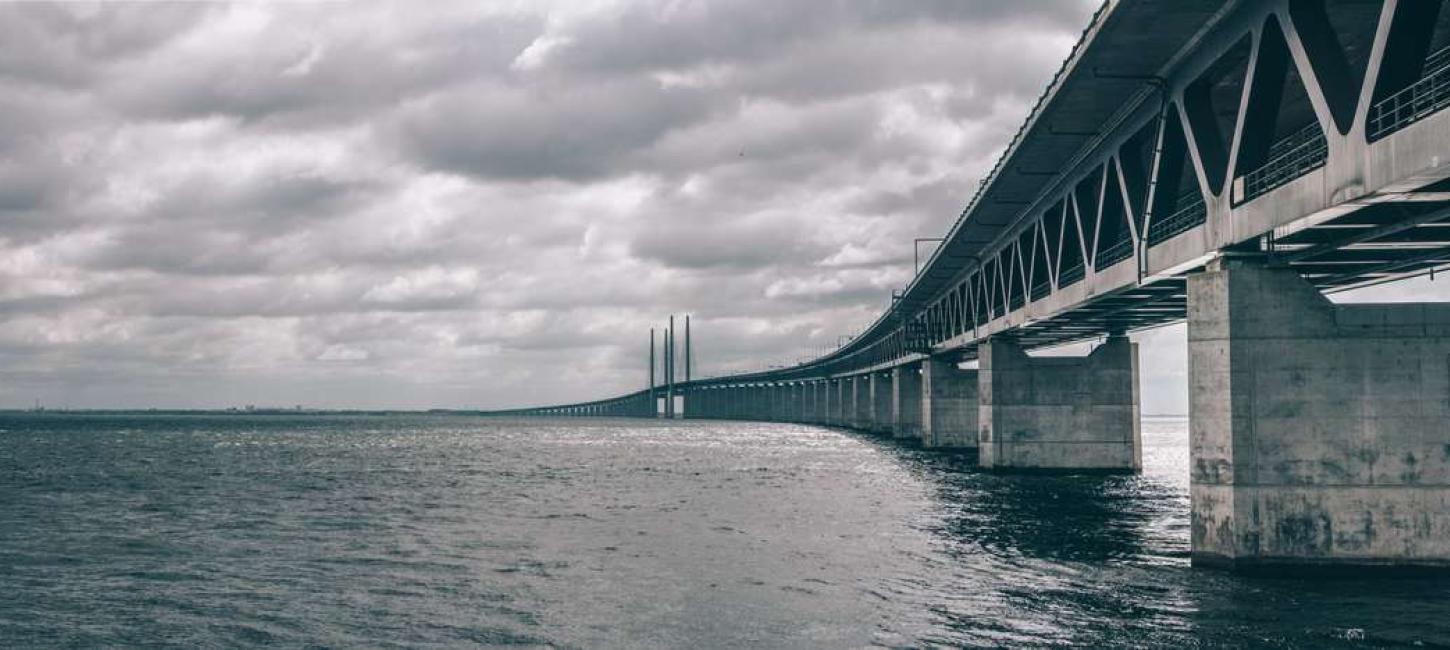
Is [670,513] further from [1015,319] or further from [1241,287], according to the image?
[1241,287]

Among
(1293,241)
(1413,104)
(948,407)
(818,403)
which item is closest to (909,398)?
(948,407)

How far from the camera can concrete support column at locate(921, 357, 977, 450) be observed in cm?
8569

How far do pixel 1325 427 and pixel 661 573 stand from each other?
14.7 metres

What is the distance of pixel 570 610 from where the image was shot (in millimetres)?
23062

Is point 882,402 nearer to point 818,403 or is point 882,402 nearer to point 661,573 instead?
point 818,403

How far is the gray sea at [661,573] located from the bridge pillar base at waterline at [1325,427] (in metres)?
0.91

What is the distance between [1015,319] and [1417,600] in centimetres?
3104

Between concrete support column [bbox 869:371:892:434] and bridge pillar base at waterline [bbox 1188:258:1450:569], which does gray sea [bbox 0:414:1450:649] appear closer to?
bridge pillar base at waterline [bbox 1188:258:1450:569]

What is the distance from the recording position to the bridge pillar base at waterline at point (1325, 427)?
79.0 feet

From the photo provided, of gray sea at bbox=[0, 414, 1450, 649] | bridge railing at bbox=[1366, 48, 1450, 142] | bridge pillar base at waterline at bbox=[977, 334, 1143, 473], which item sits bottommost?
gray sea at bbox=[0, 414, 1450, 649]

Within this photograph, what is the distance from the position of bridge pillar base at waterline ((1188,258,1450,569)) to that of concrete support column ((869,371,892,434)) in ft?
349

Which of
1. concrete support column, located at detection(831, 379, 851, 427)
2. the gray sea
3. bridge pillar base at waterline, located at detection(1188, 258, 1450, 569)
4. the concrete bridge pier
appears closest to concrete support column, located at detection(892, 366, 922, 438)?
the concrete bridge pier

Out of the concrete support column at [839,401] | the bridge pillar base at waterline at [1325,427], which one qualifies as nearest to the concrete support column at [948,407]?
the bridge pillar base at waterline at [1325,427]

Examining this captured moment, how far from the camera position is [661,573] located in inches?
1101
